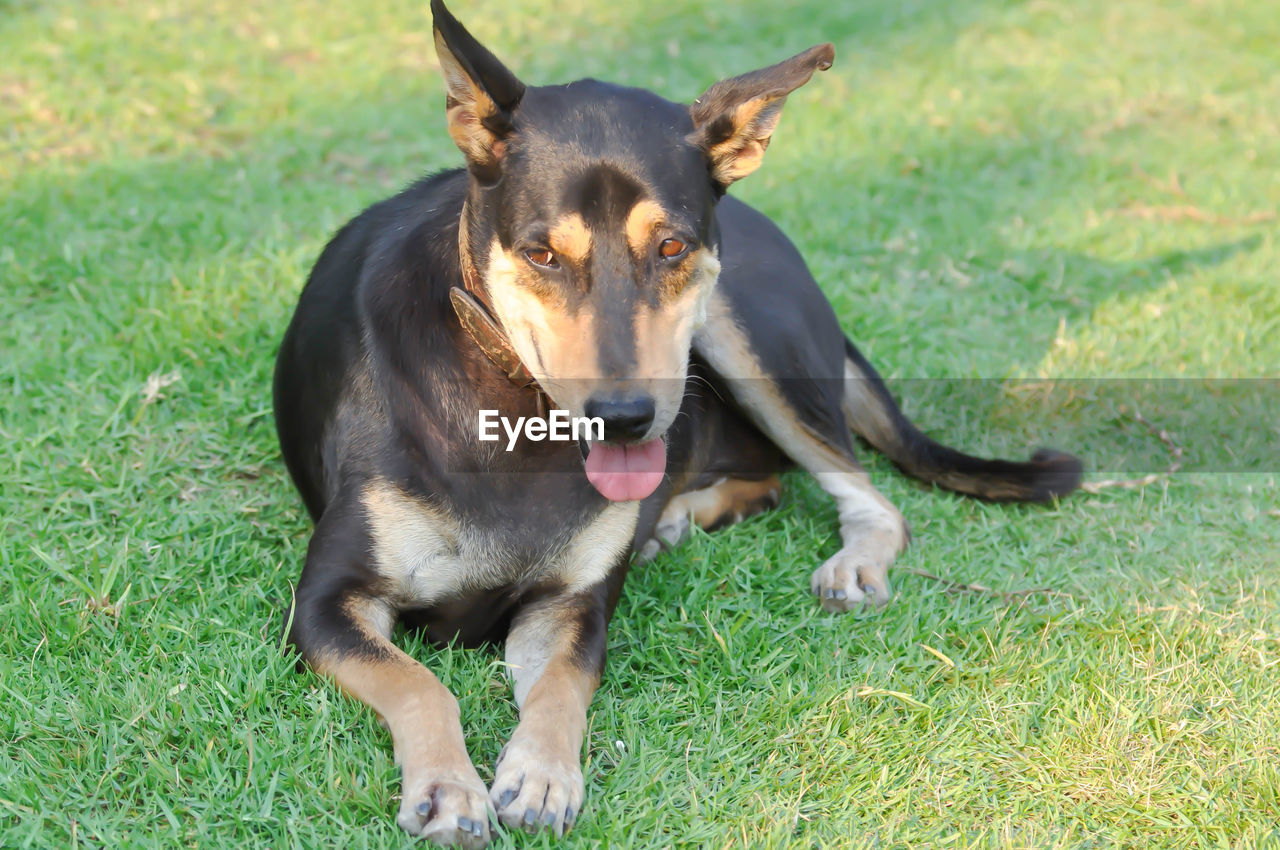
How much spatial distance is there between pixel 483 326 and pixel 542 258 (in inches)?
11.7

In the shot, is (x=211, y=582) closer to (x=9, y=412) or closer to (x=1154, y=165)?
(x=9, y=412)

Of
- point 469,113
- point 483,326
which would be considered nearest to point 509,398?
point 483,326

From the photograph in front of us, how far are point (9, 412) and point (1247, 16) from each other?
1167cm

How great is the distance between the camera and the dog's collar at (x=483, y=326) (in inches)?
113

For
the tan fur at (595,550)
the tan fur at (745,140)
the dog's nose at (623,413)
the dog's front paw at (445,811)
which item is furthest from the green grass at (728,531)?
the tan fur at (745,140)

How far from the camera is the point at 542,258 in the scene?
271cm

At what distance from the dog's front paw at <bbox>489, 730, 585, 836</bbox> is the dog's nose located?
76 cm

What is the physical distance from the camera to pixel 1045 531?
4.05m

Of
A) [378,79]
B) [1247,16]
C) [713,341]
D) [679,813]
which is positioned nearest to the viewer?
[679,813]

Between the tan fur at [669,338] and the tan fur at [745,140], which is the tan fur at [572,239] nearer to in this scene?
the tan fur at [669,338]

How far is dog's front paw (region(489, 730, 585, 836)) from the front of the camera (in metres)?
2.48

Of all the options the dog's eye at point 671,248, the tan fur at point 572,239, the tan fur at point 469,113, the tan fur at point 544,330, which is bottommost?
the tan fur at point 544,330

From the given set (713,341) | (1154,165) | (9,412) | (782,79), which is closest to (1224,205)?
(1154,165)

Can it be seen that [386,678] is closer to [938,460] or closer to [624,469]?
[624,469]
